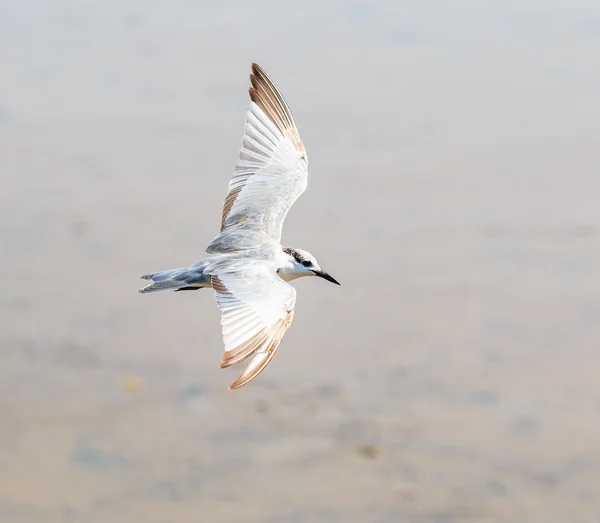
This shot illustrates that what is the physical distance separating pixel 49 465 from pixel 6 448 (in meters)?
0.38

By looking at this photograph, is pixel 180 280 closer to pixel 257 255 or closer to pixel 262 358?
pixel 257 255

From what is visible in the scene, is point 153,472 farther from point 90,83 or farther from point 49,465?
point 90,83

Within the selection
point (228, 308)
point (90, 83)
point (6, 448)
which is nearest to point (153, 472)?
point (6, 448)

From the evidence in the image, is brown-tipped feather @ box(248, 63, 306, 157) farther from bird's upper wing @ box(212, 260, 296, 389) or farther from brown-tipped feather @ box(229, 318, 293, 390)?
brown-tipped feather @ box(229, 318, 293, 390)

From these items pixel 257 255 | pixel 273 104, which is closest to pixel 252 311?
pixel 257 255

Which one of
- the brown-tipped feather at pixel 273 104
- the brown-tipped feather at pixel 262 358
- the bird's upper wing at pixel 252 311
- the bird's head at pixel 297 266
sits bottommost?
the brown-tipped feather at pixel 262 358

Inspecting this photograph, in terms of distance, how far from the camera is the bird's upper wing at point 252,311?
668cm

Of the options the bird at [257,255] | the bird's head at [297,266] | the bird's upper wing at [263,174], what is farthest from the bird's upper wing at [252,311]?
the bird's upper wing at [263,174]

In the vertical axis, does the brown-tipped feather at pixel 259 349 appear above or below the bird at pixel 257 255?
below

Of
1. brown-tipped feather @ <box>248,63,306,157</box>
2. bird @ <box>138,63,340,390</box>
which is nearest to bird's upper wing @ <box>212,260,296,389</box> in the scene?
bird @ <box>138,63,340,390</box>

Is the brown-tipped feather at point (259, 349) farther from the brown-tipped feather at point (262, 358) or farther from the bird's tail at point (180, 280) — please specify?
the bird's tail at point (180, 280)

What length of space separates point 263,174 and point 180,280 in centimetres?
148

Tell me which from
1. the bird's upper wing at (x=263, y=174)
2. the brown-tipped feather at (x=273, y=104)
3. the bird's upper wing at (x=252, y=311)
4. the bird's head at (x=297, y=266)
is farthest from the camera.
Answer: the brown-tipped feather at (x=273, y=104)

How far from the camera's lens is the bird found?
6809 millimetres
